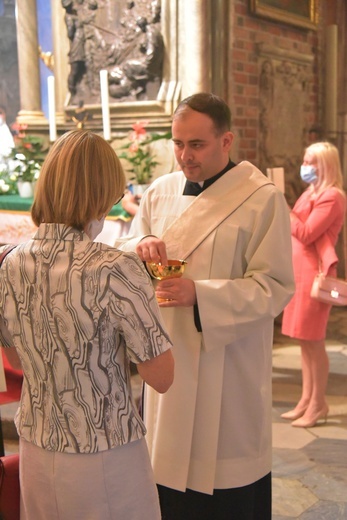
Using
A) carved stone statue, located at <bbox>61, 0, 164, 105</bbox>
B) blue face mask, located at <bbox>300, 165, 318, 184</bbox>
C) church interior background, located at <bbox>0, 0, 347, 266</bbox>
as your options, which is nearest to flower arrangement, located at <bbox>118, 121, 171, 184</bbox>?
church interior background, located at <bbox>0, 0, 347, 266</bbox>

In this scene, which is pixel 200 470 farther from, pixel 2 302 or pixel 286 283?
pixel 2 302

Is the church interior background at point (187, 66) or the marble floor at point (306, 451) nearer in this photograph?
the marble floor at point (306, 451)

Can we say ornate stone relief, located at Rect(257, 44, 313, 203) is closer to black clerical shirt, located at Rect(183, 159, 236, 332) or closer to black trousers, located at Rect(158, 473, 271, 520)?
black clerical shirt, located at Rect(183, 159, 236, 332)

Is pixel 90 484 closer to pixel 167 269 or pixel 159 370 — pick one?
pixel 159 370

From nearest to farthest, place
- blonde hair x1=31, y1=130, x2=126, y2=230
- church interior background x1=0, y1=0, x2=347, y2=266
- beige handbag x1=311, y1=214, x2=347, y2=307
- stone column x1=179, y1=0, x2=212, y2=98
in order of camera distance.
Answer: blonde hair x1=31, y1=130, x2=126, y2=230, beige handbag x1=311, y1=214, x2=347, y2=307, stone column x1=179, y1=0, x2=212, y2=98, church interior background x1=0, y1=0, x2=347, y2=266

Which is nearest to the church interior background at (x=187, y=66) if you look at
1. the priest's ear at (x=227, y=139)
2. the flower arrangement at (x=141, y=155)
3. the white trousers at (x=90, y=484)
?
the flower arrangement at (x=141, y=155)

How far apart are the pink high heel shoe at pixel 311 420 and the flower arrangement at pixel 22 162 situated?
9.10ft

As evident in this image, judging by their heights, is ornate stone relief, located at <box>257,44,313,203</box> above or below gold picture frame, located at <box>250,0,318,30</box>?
below

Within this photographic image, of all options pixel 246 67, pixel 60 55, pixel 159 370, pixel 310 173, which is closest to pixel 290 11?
pixel 246 67

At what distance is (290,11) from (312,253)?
8.97 feet

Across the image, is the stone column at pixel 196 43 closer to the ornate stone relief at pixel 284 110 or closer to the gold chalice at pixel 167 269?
the ornate stone relief at pixel 284 110

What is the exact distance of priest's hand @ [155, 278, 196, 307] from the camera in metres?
2.04

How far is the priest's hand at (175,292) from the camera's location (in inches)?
80.4

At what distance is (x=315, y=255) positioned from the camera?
402 cm
